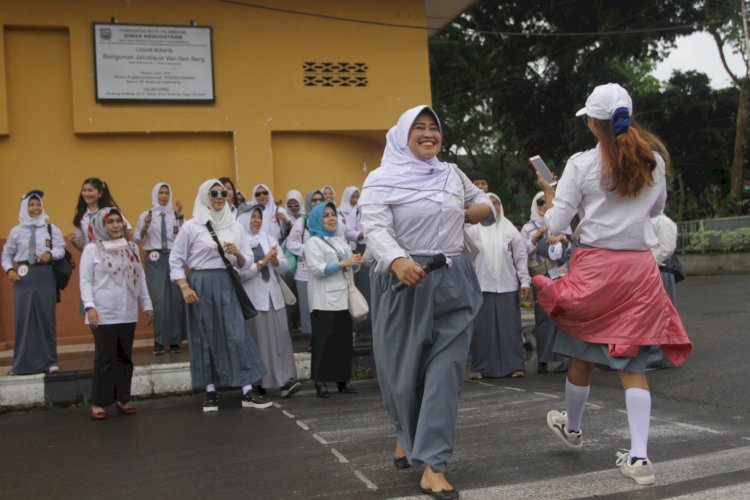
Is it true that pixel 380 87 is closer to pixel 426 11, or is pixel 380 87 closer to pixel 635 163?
pixel 426 11

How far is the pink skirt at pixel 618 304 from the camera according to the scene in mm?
4621

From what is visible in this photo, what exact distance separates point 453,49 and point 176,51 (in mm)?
12907

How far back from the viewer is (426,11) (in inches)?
582

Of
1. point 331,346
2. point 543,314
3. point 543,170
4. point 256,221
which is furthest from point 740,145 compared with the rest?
point 543,170

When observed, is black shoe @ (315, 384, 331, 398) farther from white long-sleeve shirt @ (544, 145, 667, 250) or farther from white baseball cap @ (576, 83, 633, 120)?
white baseball cap @ (576, 83, 633, 120)

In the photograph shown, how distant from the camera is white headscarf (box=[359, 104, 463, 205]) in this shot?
4.79 meters

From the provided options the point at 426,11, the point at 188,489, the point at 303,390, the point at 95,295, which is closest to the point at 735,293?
the point at 426,11

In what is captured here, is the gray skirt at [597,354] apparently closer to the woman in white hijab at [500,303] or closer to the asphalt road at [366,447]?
the asphalt road at [366,447]

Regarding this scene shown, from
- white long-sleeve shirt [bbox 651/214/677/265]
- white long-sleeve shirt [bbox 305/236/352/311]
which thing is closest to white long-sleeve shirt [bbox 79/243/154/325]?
white long-sleeve shirt [bbox 305/236/352/311]

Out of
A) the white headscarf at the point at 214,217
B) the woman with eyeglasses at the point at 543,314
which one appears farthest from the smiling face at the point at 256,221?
the woman with eyeglasses at the point at 543,314

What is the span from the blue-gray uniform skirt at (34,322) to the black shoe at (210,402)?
2230 mm

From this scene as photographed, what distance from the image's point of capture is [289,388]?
27.7 ft

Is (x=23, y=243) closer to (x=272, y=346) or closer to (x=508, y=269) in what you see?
(x=272, y=346)

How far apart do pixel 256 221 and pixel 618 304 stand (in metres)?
4.91
